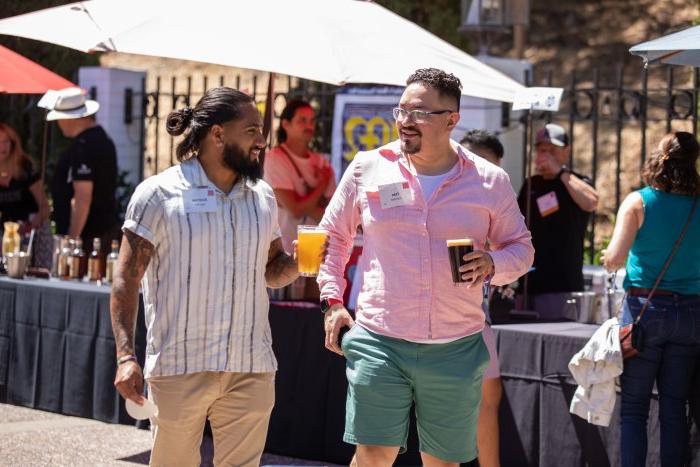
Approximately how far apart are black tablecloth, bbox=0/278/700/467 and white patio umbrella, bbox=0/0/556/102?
1365 mm

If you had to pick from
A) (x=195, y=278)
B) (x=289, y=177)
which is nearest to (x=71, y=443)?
(x=289, y=177)

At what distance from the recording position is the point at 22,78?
7582 mm

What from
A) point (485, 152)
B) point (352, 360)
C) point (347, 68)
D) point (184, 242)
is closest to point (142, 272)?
point (184, 242)

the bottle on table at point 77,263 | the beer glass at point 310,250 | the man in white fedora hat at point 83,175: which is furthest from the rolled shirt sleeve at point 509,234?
the man in white fedora hat at point 83,175

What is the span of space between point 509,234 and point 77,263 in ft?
13.6

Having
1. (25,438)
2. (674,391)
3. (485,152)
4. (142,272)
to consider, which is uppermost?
(485,152)

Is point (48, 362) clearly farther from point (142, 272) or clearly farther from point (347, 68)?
point (142, 272)

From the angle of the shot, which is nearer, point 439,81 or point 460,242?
point 460,242

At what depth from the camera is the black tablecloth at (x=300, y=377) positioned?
6.04m

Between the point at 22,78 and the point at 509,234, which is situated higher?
the point at 22,78

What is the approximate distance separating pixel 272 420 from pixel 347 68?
80.4 inches

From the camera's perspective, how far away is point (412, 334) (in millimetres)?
4301

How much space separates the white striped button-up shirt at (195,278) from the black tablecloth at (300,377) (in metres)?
2.22

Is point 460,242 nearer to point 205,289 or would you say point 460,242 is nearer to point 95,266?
point 205,289
